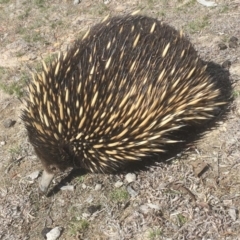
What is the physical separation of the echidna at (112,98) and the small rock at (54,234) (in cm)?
38

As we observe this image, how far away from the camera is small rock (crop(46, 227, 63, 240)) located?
10.9 feet

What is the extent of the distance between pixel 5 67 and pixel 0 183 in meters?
1.77

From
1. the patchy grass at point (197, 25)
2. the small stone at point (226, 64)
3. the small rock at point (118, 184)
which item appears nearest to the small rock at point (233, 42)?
the small stone at point (226, 64)

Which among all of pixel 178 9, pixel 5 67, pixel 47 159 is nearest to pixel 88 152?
pixel 47 159

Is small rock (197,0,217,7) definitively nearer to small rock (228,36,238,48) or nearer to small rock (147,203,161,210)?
small rock (228,36,238,48)

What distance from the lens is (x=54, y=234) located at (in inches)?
131

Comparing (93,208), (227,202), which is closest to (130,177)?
(93,208)

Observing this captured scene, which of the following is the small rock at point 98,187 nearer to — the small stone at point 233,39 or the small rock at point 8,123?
the small rock at point 8,123

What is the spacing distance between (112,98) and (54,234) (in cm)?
105

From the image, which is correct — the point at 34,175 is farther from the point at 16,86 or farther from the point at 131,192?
the point at 16,86

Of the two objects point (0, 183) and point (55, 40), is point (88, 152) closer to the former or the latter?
point (0, 183)

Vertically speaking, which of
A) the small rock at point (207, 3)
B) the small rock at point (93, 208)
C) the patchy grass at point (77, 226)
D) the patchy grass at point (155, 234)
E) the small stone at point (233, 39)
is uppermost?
the small rock at point (207, 3)

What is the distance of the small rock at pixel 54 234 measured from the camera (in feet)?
10.9

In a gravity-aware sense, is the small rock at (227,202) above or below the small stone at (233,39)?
below
